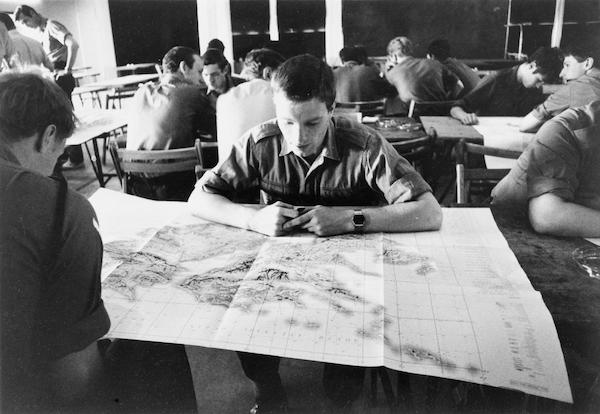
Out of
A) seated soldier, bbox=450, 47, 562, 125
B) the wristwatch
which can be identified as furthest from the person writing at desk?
seated soldier, bbox=450, 47, 562, 125

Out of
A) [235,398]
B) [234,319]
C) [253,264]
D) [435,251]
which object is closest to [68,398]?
[234,319]

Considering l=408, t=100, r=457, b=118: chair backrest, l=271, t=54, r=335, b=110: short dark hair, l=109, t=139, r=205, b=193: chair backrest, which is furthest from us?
l=408, t=100, r=457, b=118: chair backrest

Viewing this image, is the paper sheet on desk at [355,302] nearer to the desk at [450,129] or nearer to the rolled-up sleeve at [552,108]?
the desk at [450,129]

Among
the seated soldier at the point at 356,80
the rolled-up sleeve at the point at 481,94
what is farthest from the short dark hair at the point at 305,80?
the seated soldier at the point at 356,80

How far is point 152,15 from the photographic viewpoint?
1.55m

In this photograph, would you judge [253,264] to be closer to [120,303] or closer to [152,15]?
[120,303]

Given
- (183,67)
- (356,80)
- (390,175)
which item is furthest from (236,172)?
(356,80)

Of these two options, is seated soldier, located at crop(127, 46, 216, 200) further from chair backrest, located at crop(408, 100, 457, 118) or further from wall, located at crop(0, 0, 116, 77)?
chair backrest, located at crop(408, 100, 457, 118)

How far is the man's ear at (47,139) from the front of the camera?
77 centimetres

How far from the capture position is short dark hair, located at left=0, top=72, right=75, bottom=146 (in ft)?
2.42

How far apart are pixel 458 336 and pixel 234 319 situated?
14.4 inches

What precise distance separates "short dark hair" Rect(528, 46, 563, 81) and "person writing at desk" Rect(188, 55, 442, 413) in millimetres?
1422

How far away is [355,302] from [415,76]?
11.7 ft

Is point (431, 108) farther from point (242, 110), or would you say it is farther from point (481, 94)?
point (242, 110)
